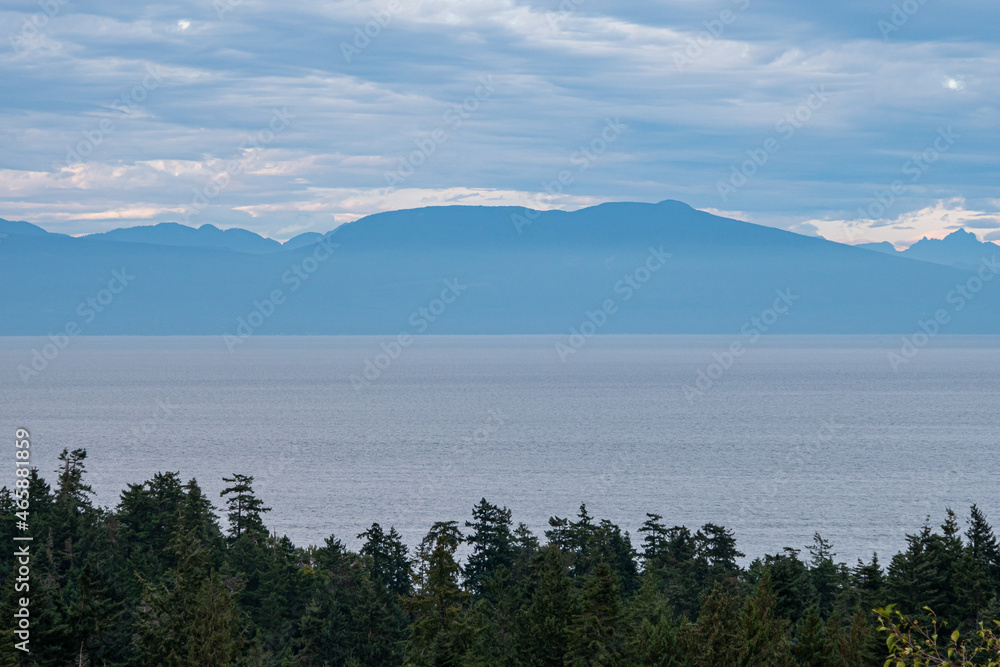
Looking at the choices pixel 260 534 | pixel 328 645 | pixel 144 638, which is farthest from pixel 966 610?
pixel 260 534

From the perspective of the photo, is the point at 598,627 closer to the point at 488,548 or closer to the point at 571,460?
the point at 488,548

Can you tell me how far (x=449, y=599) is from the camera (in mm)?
26766

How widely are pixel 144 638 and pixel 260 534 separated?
103ft

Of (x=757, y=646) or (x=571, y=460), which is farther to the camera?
(x=571, y=460)

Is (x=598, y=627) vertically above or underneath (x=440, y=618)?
underneath

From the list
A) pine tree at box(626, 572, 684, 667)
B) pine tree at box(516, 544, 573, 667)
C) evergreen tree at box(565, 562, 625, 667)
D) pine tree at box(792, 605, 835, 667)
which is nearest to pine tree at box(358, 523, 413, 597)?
pine tree at box(516, 544, 573, 667)

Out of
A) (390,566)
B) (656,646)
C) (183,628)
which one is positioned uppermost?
(183,628)

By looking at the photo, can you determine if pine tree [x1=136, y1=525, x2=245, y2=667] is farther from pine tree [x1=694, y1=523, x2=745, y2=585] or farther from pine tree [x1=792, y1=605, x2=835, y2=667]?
pine tree [x1=694, y1=523, x2=745, y2=585]

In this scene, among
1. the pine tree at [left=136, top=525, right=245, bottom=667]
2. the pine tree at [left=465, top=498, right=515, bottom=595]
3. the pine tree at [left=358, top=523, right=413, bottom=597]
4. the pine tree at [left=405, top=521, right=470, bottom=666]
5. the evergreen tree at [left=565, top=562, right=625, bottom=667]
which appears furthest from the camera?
the pine tree at [left=465, top=498, right=515, bottom=595]

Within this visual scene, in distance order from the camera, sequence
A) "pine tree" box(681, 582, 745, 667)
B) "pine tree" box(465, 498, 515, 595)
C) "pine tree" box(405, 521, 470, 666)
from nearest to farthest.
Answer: "pine tree" box(681, 582, 745, 667) → "pine tree" box(405, 521, 470, 666) → "pine tree" box(465, 498, 515, 595)

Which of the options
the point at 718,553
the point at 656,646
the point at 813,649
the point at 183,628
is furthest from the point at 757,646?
the point at 718,553

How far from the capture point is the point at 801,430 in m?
153

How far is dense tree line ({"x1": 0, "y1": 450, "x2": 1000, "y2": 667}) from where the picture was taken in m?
24.6

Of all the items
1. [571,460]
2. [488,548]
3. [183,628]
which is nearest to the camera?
[183,628]
